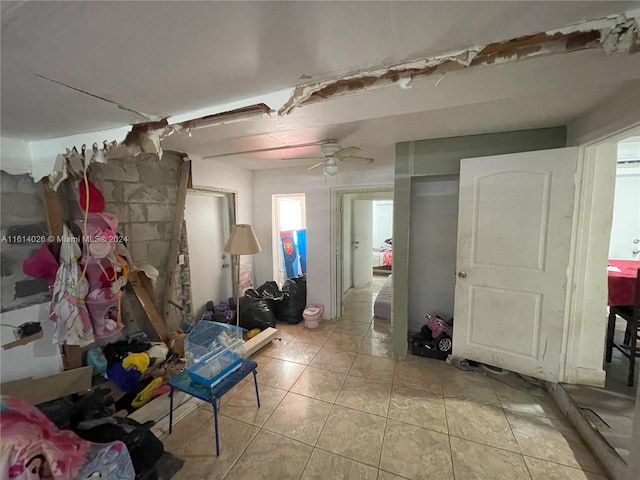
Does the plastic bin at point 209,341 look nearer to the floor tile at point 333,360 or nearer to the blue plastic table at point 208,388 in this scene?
the blue plastic table at point 208,388

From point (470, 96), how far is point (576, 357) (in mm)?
2250

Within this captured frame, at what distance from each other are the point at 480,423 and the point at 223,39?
101 inches

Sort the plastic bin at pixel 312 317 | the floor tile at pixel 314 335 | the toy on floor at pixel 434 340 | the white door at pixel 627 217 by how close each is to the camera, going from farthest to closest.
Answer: the white door at pixel 627 217
the plastic bin at pixel 312 317
the floor tile at pixel 314 335
the toy on floor at pixel 434 340

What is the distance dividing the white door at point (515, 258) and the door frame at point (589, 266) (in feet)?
0.23

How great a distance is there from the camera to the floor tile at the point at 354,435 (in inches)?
61.5

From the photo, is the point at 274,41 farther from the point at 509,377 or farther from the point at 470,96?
the point at 509,377

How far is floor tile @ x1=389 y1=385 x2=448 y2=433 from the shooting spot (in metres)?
1.79

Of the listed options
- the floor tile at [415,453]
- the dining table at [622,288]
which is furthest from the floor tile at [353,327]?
the dining table at [622,288]

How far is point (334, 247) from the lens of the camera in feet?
11.4

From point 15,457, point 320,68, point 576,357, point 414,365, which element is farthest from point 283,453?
point 576,357

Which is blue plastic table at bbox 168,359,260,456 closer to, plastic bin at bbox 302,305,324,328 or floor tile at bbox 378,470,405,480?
floor tile at bbox 378,470,405,480

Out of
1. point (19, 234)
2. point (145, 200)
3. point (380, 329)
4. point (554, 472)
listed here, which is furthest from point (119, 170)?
point (554, 472)

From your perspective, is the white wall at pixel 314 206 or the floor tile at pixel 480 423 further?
the white wall at pixel 314 206

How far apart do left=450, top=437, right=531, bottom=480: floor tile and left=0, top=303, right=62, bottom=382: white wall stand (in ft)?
8.78
